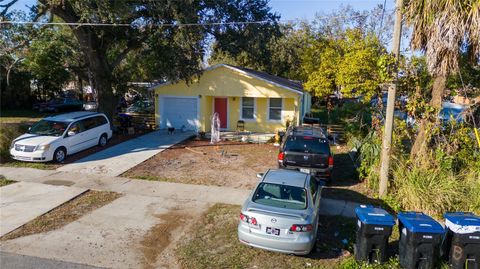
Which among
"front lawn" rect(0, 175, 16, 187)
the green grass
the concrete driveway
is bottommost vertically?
the concrete driveway

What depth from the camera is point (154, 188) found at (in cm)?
1138

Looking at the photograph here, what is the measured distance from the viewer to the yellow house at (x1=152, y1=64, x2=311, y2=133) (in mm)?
20000

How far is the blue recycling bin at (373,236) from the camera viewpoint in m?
6.74

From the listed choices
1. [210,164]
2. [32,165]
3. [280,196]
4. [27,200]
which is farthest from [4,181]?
[280,196]

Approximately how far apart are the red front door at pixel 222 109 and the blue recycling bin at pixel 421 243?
51.4 feet

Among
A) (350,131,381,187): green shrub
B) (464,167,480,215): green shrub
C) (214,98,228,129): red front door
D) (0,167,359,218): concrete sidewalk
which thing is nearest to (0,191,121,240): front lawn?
(0,167,359,218): concrete sidewalk

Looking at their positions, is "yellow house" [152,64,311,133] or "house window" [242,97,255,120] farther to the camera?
"house window" [242,97,255,120]

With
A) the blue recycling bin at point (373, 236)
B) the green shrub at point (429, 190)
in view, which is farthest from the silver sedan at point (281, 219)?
the green shrub at point (429, 190)

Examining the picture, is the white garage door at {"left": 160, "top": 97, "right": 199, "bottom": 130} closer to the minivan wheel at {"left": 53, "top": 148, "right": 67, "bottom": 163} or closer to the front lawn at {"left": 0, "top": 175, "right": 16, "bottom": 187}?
the minivan wheel at {"left": 53, "top": 148, "right": 67, "bottom": 163}

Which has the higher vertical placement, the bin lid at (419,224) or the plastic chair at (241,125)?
the plastic chair at (241,125)

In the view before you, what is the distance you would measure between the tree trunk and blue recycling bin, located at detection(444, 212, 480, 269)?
4.52 m

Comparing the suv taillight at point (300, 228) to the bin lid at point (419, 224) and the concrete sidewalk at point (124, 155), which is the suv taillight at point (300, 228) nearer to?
the bin lid at point (419, 224)

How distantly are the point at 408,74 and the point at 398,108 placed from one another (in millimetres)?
1233

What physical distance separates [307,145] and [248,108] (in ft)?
32.6
